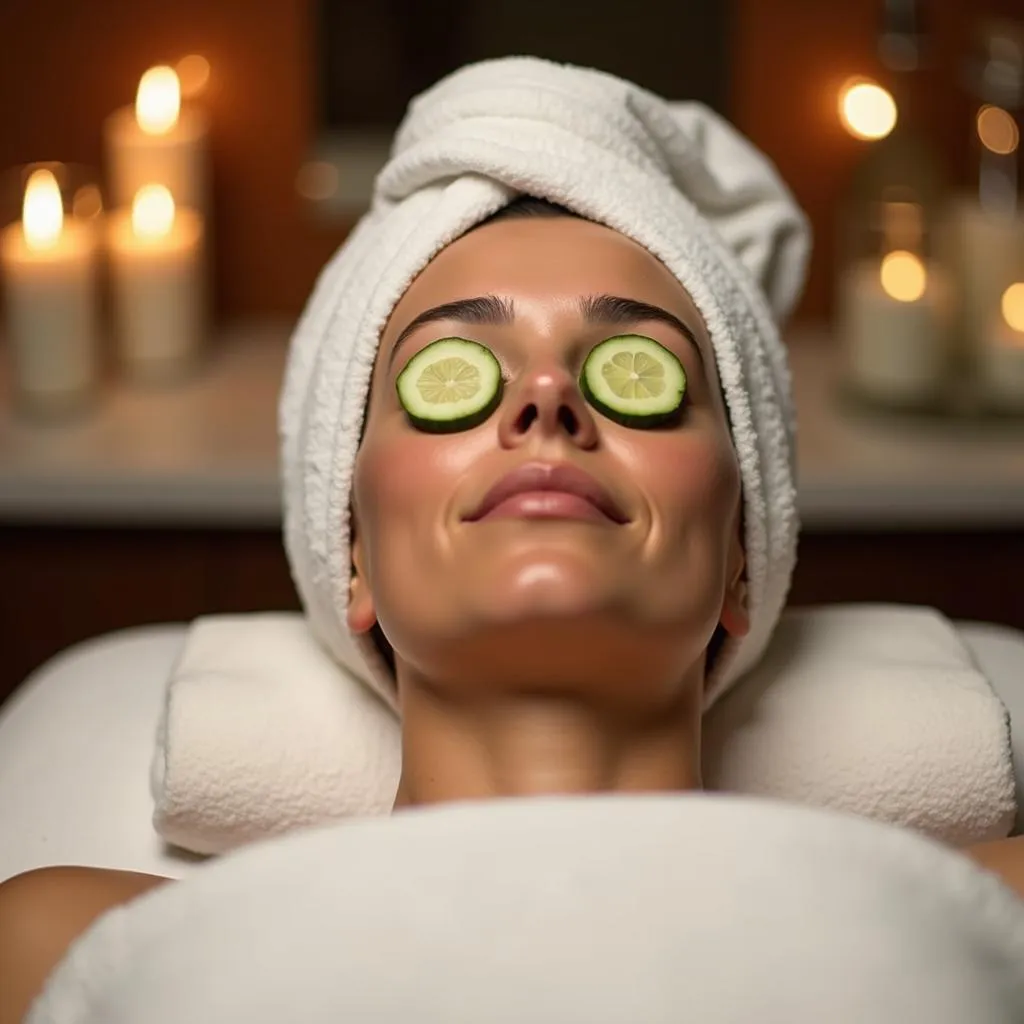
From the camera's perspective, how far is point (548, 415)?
1.01 meters

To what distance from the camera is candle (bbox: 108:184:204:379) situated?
2076mm

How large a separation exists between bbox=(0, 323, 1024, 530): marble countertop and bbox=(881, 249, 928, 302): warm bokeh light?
16cm

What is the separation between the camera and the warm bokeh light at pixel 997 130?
2.09 m

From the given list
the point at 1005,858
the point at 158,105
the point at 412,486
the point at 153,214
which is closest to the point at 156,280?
the point at 153,214

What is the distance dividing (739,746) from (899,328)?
36.3 inches

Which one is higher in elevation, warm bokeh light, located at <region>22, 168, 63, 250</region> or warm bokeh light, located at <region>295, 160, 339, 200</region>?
warm bokeh light, located at <region>295, 160, 339, 200</region>

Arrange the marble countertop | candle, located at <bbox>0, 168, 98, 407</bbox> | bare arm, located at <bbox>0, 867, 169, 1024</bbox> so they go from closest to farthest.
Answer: bare arm, located at <bbox>0, 867, 169, 1024</bbox> < the marble countertop < candle, located at <bbox>0, 168, 98, 407</bbox>

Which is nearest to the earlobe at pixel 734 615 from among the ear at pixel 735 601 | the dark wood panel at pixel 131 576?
the ear at pixel 735 601

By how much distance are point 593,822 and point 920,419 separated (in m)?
1.31

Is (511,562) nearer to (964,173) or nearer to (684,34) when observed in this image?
(684,34)

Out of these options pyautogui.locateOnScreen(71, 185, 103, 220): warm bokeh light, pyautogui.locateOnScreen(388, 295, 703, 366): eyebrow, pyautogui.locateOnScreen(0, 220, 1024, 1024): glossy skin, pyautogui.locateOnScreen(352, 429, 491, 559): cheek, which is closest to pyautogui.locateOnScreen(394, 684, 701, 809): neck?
pyautogui.locateOnScreen(0, 220, 1024, 1024): glossy skin

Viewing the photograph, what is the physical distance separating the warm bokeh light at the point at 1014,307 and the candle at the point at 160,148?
3.45 feet

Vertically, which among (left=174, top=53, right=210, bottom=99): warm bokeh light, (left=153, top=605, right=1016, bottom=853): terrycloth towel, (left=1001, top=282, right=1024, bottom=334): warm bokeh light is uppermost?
(left=174, top=53, right=210, bottom=99): warm bokeh light

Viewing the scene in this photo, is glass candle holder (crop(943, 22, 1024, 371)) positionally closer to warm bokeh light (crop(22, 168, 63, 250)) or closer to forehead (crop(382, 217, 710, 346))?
forehead (crop(382, 217, 710, 346))
